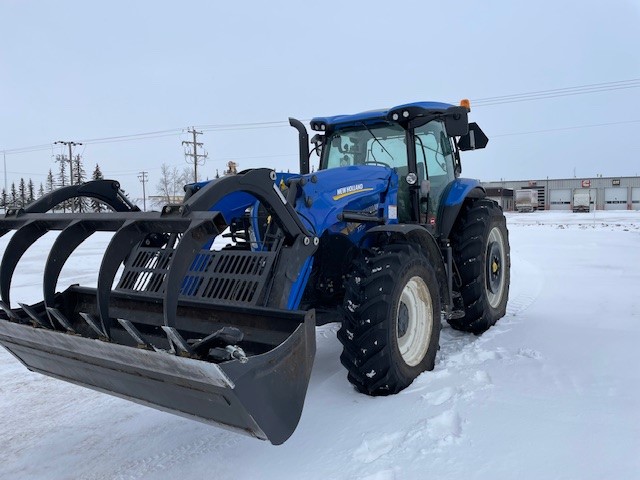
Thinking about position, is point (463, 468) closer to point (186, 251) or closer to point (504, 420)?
point (504, 420)

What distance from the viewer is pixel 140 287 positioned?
3.83 m

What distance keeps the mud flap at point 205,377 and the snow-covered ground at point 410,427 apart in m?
0.42

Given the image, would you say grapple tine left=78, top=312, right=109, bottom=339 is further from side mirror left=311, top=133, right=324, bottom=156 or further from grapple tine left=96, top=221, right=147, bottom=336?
side mirror left=311, top=133, right=324, bottom=156

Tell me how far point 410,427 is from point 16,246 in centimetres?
266

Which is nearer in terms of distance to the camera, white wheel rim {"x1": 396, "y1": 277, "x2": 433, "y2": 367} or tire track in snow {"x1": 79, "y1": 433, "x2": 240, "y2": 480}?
tire track in snow {"x1": 79, "y1": 433, "x2": 240, "y2": 480}

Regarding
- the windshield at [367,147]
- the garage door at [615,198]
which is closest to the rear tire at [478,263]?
the windshield at [367,147]

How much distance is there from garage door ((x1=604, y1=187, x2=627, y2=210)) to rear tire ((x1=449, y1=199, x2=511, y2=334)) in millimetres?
64049

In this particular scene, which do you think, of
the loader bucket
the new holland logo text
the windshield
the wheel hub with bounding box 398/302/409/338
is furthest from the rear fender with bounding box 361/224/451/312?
the windshield

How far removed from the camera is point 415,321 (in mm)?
4012

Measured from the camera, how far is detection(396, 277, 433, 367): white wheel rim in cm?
387

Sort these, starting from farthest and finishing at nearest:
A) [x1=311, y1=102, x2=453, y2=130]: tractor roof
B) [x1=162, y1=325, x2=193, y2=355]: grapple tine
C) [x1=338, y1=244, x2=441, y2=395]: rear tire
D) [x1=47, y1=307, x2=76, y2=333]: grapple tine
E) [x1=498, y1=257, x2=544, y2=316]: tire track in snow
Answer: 1. [x1=498, y1=257, x2=544, y2=316]: tire track in snow
2. [x1=311, y1=102, x2=453, y2=130]: tractor roof
3. [x1=338, y1=244, x2=441, y2=395]: rear tire
4. [x1=47, y1=307, x2=76, y2=333]: grapple tine
5. [x1=162, y1=325, x2=193, y2=355]: grapple tine

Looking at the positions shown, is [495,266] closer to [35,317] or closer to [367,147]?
[367,147]

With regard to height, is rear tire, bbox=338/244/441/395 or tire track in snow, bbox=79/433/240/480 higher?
rear tire, bbox=338/244/441/395

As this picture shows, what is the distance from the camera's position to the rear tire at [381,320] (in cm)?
340
